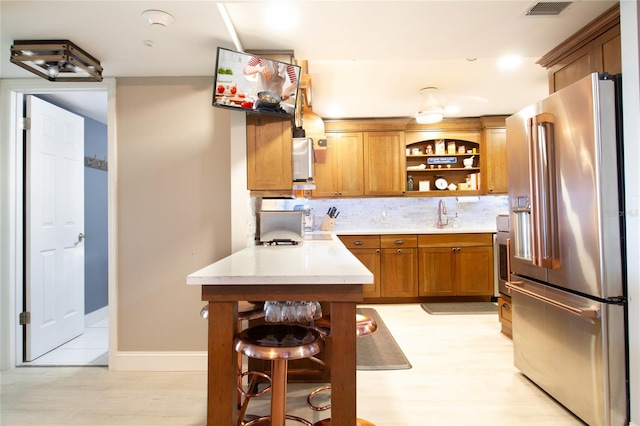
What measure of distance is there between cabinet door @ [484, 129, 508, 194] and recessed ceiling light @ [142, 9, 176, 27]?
4.21 meters

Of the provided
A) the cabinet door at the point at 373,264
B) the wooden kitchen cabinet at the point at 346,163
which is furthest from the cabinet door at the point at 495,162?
the cabinet door at the point at 373,264

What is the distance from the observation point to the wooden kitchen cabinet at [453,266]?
432cm

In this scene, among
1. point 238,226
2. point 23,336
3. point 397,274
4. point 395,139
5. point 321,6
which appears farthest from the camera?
point 395,139

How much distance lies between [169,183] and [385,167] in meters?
2.98

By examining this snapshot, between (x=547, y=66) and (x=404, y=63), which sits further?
(x=404, y=63)

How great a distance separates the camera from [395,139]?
4.68m

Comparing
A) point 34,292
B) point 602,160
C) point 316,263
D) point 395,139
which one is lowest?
point 34,292

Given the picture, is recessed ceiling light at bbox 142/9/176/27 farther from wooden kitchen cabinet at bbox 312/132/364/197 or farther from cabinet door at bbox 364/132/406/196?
cabinet door at bbox 364/132/406/196

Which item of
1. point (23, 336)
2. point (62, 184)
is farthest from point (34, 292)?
point (62, 184)

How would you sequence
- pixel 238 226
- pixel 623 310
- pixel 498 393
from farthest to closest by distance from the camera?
pixel 238 226, pixel 498 393, pixel 623 310

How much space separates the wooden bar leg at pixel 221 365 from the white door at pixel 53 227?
2.29m

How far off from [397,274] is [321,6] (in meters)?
3.31

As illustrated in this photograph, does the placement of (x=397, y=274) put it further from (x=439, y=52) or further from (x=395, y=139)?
(x=439, y=52)

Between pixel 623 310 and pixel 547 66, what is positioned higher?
pixel 547 66
